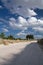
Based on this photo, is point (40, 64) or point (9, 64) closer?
point (9, 64)

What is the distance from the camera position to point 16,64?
9.84 m

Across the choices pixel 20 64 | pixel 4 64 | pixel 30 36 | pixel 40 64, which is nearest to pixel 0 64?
pixel 4 64

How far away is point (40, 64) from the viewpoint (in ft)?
34.6

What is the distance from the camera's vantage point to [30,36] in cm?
15400

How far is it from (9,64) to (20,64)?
56cm

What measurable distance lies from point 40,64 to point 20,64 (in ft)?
4.05

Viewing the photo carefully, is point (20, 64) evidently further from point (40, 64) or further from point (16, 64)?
point (40, 64)

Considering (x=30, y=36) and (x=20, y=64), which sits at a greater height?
(x=30, y=36)

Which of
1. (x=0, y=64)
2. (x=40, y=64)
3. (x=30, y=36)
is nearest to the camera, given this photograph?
(x=0, y=64)

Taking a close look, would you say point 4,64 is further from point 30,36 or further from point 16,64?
point 30,36

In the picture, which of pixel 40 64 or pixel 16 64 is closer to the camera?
pixel 16 64

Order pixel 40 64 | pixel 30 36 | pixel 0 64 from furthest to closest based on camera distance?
pixel 30 36 < pixel 40 64 < pixel 0 64

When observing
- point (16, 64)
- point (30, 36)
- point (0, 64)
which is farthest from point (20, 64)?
point (30, 36)

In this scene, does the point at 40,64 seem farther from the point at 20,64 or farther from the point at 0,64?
the point at 0,64
